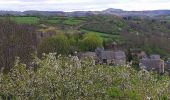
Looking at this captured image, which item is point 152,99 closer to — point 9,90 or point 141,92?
point 141,92

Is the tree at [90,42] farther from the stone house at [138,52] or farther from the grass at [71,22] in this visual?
the grass at [71,22]

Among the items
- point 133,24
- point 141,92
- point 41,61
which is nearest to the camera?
point 41,61

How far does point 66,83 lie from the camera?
220 inches

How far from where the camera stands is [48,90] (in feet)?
18.7

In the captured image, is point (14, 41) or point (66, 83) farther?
point (14, 41)

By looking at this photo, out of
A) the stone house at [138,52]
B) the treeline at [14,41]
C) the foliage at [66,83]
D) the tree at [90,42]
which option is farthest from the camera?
the tree at [90,42]

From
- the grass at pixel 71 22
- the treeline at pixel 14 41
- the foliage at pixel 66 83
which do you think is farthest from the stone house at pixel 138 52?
the foliage at pixel 66 83

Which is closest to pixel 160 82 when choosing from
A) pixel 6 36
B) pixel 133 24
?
pixel 6 36

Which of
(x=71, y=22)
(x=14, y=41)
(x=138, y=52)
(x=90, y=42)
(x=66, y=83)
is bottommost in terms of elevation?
(x=138, y=52)

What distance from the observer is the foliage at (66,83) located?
18.5 feet

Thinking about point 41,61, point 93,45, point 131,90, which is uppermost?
point 41,61

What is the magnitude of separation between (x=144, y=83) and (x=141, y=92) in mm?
224

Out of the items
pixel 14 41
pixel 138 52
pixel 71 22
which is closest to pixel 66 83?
pixel 14 41

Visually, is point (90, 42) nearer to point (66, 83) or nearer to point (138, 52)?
point (138, 52)
